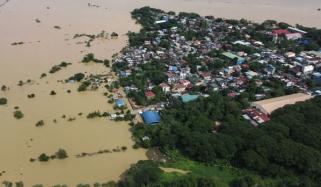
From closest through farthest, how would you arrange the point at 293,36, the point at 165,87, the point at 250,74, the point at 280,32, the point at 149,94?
the point at 149,94
the point at 165,87
the point at 250,74
the point at 293,36
the point at 280,32

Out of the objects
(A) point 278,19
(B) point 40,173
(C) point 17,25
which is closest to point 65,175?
(B) point 40,173

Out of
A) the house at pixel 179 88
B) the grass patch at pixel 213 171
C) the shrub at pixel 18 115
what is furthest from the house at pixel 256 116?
the shrub at pixel 18 115

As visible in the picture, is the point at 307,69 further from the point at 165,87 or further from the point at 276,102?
the point at 165,87

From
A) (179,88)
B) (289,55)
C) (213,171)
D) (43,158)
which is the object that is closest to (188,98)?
(179,88)

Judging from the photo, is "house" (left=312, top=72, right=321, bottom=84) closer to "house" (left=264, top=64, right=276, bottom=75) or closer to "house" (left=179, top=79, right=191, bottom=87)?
"house" (left=264, top=64, right=276, bottom=75)

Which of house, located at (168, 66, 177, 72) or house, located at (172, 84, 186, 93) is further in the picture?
house, located at (168, 66, 177, 72)

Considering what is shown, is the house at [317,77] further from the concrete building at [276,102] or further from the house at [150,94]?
the house at [150,94]

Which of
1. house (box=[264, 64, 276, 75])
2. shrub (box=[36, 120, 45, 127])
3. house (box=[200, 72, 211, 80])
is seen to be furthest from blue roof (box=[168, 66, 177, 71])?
shrub (box=[36, 120, 45, 127])
